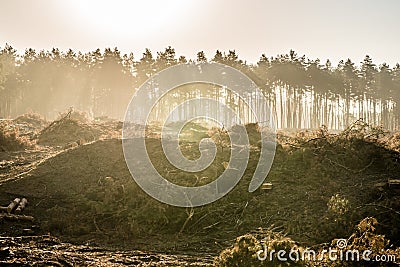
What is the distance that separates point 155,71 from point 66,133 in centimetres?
3824

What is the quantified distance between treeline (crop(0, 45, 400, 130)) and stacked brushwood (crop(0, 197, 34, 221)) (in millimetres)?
48210

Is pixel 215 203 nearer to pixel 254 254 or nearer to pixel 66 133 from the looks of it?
pixel 254 254

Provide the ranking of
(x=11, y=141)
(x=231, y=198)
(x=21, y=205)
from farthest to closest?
(x=11, y=141) → (x=231, y=198) → (x=21, y=205)

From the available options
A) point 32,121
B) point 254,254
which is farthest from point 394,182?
point 32,121

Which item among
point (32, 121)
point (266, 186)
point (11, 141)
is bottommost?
point (266, 186)

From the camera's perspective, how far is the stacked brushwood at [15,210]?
37.1 feet

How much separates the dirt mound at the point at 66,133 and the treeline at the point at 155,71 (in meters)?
→ 35.0

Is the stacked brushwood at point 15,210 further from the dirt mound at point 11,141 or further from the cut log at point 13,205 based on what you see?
the dirt mound at point 11,141

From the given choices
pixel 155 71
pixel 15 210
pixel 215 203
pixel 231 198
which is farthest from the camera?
pixel 155 71

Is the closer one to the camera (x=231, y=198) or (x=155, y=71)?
(x=231, y=198)

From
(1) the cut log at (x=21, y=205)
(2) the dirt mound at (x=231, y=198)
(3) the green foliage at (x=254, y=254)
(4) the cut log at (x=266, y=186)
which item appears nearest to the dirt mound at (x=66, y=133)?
(2) the dirt mound at (x=231, y=198)

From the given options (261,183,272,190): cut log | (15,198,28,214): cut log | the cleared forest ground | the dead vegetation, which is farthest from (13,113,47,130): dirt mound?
(261,183,272,190): cut log

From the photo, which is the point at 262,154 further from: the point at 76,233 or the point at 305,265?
the point at 305,265

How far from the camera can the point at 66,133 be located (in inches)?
1011
